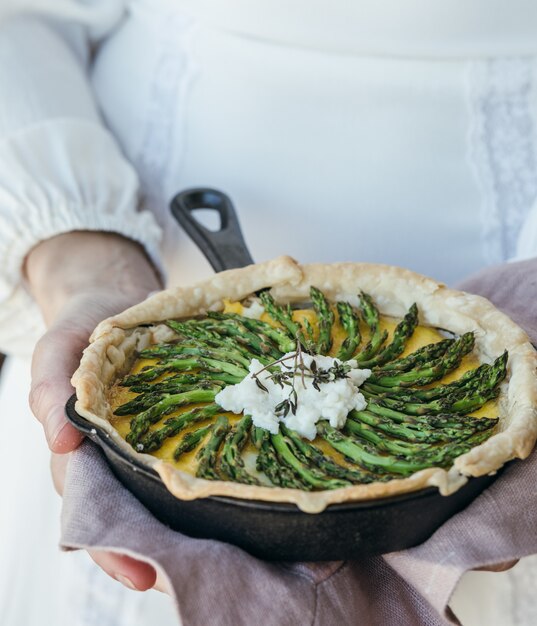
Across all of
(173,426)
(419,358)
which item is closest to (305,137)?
(419,358)

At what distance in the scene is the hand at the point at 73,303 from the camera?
5.64 ft

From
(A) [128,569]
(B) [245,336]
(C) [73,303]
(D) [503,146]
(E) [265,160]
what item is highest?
(D) [503,146]

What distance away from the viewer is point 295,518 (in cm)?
145

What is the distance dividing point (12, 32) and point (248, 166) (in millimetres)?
1107

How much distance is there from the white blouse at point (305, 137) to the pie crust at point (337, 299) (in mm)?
486

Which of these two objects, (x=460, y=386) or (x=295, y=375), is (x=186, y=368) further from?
(x=460, y=386)

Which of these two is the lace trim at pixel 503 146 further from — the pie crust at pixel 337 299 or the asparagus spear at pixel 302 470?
the asparagus spear at pixel 302 470

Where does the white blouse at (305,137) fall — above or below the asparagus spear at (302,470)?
above

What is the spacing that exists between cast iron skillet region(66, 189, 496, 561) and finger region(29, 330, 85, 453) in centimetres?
9

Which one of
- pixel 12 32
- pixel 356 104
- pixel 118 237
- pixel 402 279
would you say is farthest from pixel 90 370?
pixel 12 32

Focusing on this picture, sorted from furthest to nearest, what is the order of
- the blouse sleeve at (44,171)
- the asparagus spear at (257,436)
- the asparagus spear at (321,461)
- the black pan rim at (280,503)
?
the blouse sleeve at (44,171) < the asparagus spear at (257,436) < the asparagus spear at (321,461) < the black pan rim at (280,503)

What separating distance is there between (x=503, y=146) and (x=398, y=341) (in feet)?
3.06

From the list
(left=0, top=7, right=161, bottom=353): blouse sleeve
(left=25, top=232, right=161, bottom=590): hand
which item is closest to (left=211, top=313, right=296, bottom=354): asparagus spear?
(left=25, top=232, right=161, bottom=590): hand

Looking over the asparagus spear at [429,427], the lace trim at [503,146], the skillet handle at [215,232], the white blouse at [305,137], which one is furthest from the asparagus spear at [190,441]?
the lace trim at [503,146]
